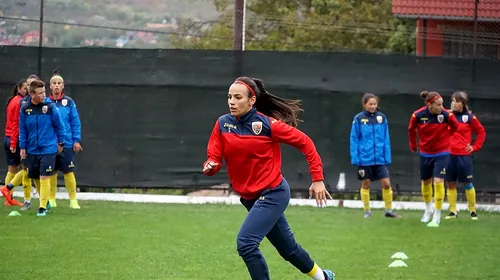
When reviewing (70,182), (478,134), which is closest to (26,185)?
(70,182)

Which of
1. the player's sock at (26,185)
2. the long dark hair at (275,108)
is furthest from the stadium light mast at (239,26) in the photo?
the long dark hair at (275,108)

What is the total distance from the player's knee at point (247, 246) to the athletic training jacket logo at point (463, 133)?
844 cm

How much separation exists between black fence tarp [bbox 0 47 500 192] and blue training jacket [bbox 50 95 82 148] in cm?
243

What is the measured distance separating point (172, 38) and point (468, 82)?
9695 mm

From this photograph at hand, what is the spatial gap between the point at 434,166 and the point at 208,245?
4506 mm

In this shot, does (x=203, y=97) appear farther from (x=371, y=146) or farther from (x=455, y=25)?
(x=455, y=25)

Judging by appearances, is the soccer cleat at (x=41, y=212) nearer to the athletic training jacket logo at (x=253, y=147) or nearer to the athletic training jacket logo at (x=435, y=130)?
the athletic training jacket logo at (x=435, y=130)

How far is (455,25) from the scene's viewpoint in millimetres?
21344

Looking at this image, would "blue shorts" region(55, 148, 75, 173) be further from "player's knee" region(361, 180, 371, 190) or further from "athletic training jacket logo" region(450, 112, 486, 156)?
"athletic training jacket logo" region(450, 112, 486, 156)

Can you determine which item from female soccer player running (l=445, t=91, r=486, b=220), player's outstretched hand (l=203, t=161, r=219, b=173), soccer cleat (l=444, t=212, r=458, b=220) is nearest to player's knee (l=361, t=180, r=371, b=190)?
female soccer player running (l=445, t=91, r=486, b=220)

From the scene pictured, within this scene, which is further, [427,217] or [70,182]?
[70,182]

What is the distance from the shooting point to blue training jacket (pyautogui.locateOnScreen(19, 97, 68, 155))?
14.2 meters

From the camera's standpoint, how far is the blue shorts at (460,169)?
1545cm

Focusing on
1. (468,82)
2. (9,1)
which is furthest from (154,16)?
(468,82)
